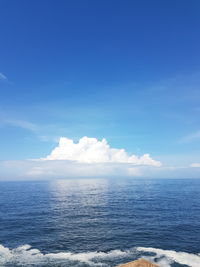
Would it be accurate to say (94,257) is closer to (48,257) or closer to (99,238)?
(48,257)

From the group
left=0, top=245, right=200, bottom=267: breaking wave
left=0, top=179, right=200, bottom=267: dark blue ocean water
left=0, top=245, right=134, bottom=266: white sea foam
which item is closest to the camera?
left=0, top=245, right=200, bottom=267: breaking wave

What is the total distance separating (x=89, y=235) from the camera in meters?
60.1

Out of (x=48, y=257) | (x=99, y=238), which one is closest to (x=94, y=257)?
(x=48, y=257)

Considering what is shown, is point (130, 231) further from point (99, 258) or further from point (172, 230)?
point (99, 258)

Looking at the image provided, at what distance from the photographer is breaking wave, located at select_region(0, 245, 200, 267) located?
137 feet

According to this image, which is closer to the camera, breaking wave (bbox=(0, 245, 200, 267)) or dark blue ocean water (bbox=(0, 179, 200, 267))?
breaking wave (bbox=(0, 245, 200, 267))

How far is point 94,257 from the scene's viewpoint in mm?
44500

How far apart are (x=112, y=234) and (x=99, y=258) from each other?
16.6 metres

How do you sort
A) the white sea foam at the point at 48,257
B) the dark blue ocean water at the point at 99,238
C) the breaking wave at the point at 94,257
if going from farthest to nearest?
the dark blue ocean water at the point at 99,238
the white sea foam at the point at 48,257
the breaking wave at the point at 94,257

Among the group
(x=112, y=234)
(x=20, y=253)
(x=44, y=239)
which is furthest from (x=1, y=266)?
(x=112, y=234)

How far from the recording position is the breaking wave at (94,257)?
41.9 meters

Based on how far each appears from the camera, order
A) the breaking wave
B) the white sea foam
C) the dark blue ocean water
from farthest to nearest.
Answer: the dark blue ocean water, the white sea foam, the breaking wave

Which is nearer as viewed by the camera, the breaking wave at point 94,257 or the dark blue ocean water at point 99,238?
the breaking wave at point 94,257

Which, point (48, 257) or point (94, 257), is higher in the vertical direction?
point (48, 257)
